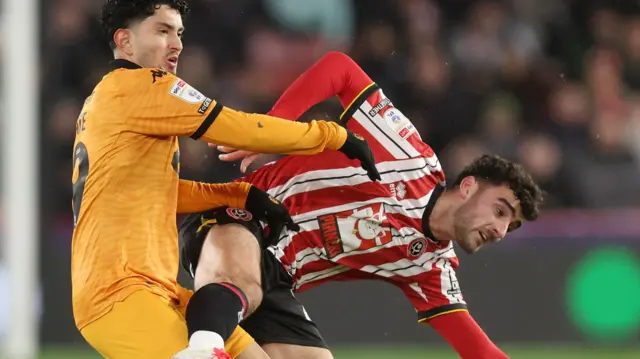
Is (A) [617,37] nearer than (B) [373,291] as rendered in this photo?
No

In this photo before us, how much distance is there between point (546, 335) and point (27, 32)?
167 inches

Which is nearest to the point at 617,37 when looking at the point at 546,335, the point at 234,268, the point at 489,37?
the point at 489,37

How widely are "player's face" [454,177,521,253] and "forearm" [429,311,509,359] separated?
1.25 feet

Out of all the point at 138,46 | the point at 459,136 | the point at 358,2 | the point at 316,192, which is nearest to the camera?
the point at 138,46

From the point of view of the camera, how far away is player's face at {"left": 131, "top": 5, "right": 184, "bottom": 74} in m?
4.26

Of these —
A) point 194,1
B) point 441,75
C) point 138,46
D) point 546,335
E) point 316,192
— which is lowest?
point 546,335

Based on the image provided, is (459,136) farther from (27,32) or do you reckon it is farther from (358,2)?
(27,32)

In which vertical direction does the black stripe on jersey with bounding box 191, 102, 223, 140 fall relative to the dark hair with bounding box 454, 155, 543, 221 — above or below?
above

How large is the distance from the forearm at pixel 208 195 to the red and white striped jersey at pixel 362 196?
31 cm

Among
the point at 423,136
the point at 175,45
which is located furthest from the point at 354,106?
the point at 423,136

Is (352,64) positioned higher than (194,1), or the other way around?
(194,1)

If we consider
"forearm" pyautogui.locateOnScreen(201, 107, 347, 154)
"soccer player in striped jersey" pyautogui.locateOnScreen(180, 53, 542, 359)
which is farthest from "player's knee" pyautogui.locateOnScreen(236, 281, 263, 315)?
"forearm" pyautogui.locateOnScreen(201, 107, 347, 154)

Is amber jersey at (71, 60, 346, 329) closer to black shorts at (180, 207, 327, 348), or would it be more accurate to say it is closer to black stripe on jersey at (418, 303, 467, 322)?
black shorts at (180, 207, 327, 348)

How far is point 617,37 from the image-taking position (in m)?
9.98
